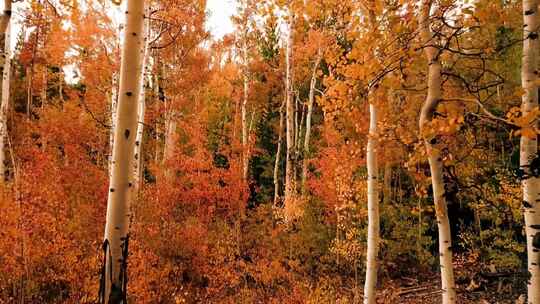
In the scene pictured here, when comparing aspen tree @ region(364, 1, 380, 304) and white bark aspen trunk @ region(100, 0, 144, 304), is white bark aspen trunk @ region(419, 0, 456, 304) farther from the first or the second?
white bark aspen trunk @ region(100, 0, 144, 304)

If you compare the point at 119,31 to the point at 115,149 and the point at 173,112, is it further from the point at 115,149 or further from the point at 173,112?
the point at 115,149

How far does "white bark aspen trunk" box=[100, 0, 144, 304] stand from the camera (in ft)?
8.41

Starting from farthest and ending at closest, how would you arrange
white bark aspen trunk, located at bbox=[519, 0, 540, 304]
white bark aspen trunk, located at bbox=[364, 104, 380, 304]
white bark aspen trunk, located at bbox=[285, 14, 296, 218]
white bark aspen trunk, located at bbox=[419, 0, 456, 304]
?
white bark aspen trunk, located at bbox=[285, 14, 296, 218] < white bark aspen trunk, located at bbox=[364, 104, 380, 304] < white bark aspen trunk, located at bbox=[419, 0, 456, 304] < white bark aspen trunk, located at bbox=[519, 0, 540, 304]

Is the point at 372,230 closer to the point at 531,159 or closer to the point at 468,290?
the point at 531,159

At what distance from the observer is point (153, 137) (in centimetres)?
2002

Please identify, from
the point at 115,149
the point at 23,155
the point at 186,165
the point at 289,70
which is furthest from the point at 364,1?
the point at 23,155

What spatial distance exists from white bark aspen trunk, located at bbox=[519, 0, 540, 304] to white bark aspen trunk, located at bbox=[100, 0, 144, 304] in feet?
11.3

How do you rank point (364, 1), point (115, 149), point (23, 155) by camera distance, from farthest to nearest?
point (23, 155) → point (364, 1) → point (115, 149)

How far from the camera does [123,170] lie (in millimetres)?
2658

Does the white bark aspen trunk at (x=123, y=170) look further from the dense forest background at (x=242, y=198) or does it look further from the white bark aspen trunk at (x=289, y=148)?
the white bark aspen trunk at (x=289, y=148)

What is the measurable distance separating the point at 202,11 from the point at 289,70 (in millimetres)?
4507

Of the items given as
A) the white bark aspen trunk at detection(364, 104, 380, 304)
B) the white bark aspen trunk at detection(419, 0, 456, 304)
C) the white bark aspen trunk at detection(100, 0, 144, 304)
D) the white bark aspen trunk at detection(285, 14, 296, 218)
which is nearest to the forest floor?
the white bark aspen trunk at detection(285, 14, 296, 218)

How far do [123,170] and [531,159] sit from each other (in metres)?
3.68

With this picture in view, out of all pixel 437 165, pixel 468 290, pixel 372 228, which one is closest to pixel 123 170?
pixel 437 165
